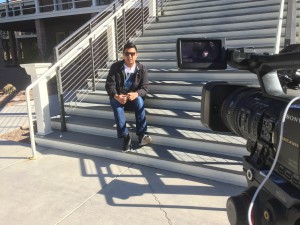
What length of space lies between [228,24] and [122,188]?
3.68 meters

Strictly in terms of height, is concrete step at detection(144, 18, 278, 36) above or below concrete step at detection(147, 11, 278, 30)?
below

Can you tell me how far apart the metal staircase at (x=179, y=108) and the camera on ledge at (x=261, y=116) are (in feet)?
5.00

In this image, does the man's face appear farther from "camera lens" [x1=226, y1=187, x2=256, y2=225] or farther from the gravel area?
"camera lens" [x1=226, y1=187, x2=256, y2=225]

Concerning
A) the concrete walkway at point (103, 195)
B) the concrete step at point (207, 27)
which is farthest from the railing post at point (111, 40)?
the concrete walkway at point (103, 195)

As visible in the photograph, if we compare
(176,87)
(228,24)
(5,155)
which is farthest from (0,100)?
(228,24)

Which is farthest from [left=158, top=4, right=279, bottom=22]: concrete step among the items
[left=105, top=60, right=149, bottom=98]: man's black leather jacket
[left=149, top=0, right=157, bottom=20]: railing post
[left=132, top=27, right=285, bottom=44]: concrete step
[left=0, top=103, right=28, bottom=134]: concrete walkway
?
[left=0, top=103, right=28, bottom=134]: concrete walkway

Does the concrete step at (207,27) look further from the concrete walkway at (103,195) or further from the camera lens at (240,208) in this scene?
the camera lens at (240,208)

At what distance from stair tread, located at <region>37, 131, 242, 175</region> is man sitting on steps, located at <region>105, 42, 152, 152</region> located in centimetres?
16

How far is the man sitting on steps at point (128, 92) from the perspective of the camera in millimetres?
3338

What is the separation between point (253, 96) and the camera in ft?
3.85

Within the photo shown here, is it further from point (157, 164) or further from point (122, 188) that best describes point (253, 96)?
point (157, 164)

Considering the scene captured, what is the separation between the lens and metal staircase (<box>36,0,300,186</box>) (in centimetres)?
304

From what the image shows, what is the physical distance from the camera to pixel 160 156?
312 centimetres

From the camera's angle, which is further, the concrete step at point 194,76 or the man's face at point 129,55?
the concrete step at point 194,76
